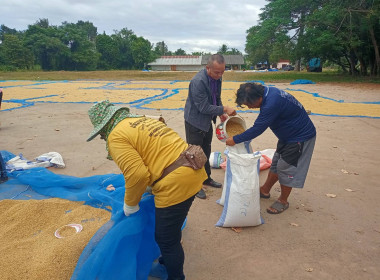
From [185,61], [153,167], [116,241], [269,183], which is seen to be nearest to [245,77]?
[269,183]

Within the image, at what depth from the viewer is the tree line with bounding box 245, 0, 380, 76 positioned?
1747 centimetres

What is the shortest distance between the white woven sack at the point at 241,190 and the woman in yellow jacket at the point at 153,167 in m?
0.84

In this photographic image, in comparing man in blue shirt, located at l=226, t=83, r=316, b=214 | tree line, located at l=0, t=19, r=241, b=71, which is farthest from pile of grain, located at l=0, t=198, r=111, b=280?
tree line, located at l=0, t=19, r=241, b=71

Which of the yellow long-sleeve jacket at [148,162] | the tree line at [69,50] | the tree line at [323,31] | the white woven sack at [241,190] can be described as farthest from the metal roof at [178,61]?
the yellow long-sleeve jacket at [148,162]

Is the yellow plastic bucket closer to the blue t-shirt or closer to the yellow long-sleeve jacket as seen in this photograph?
the blue t-shirt

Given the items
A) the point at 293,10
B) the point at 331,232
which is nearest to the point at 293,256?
the point at 331,232

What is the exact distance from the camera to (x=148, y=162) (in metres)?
1.71

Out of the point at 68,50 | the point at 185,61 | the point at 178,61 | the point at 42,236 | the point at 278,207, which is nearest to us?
the point at 42,236

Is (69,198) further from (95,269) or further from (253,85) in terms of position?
(253,85)

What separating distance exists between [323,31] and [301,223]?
20.5 metres

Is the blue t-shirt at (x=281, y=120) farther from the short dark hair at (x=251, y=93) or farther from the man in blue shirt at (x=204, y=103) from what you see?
the man in blue shirt at (x=204, y=103)

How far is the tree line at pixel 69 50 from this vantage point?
125 feet

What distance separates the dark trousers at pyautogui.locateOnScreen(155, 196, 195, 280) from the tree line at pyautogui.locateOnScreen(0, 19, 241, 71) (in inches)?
1662

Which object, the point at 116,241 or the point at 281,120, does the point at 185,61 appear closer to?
the point at 281,120
